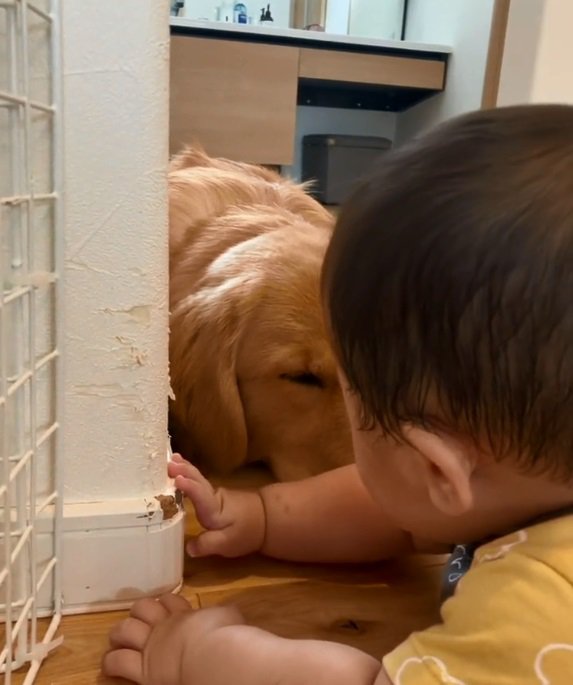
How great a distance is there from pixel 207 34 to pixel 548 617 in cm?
222

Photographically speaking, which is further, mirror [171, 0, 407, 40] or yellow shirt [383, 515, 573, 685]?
mirror [171, 0, 407, 40]

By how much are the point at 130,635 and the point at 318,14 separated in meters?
2.69

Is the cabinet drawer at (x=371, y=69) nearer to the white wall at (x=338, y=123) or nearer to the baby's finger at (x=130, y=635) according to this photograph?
the white wall at (x=338, y=123)

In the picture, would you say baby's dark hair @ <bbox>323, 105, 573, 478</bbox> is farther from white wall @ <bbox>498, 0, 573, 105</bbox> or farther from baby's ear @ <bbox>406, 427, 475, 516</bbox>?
white wall @ <bbox>498, 0, 573, 105</bbox>

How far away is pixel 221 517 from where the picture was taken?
0.91 metres

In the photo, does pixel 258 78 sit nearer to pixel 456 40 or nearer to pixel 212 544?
pixel 456 40

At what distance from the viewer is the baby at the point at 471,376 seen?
49cm

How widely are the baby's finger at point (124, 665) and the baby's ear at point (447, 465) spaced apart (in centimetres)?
33

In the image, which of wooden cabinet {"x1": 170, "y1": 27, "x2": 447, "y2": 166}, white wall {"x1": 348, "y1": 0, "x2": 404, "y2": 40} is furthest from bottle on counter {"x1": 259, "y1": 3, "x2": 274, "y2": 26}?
wooden cabinet {"x1": 170, "y1": 27, "x2": 447, "y2": 166}

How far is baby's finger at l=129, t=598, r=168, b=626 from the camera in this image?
0.78 meters

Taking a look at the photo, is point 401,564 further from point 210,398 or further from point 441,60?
point 441,60

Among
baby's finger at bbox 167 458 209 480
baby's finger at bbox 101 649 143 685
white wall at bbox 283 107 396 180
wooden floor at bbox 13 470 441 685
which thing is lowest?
wooden floor at bbox 13 470 441 685

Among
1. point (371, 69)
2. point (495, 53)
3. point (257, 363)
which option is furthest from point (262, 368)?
point (371, 69)

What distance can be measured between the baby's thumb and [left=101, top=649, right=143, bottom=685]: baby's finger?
6.9 inches
